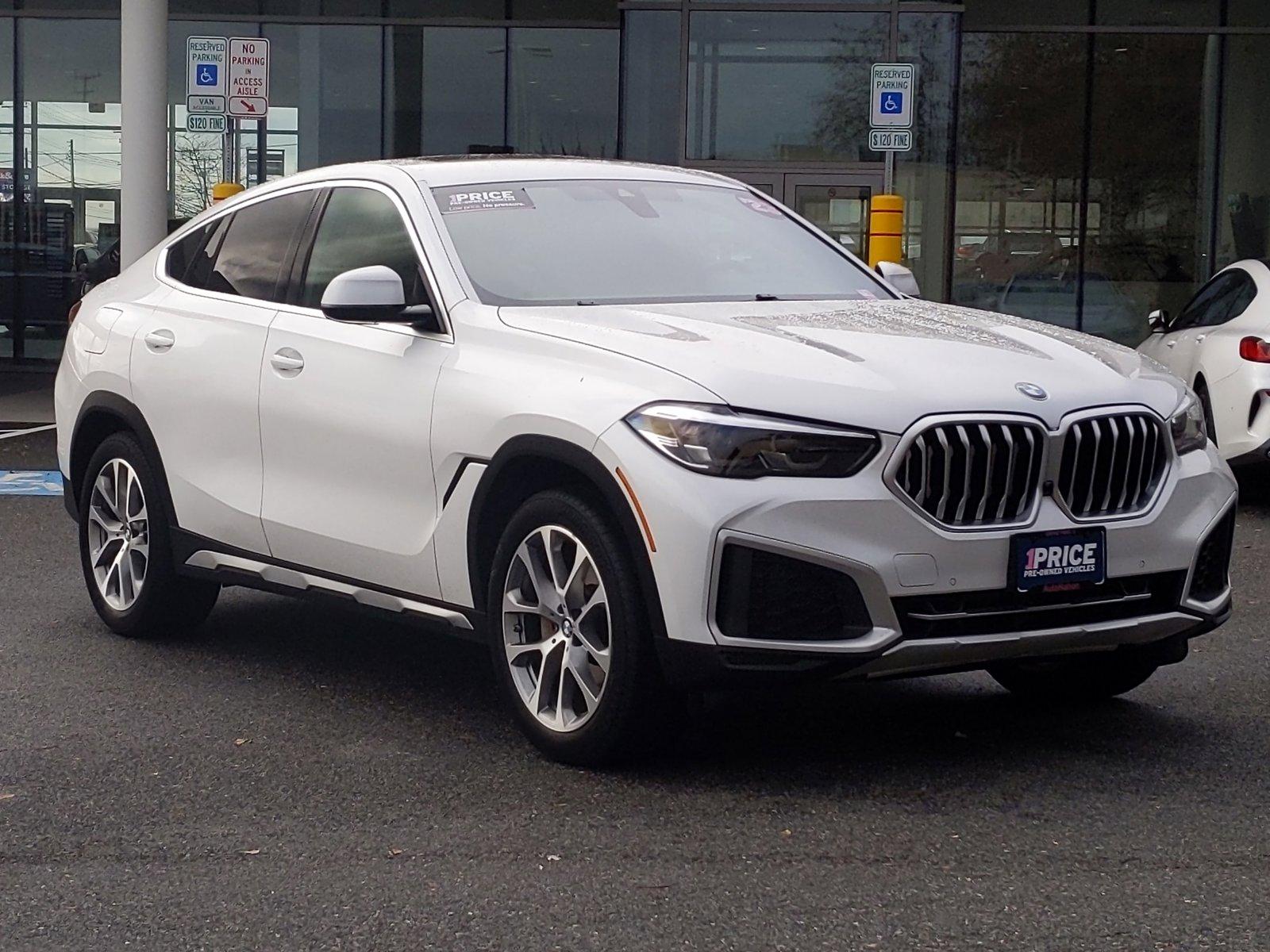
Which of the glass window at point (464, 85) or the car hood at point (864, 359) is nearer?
the car hood at point (864, 359)

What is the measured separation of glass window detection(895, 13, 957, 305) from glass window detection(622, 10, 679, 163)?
2691 mm

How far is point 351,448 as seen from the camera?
5949 mm

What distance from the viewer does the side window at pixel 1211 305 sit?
12.1 metres

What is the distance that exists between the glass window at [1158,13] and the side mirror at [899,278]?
17756 millimetres

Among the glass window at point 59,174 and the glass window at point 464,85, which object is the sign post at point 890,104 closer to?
the glass window at point 464,85

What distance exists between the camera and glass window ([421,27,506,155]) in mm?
24469

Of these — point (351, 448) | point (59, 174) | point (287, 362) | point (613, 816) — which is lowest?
point (613, 816)

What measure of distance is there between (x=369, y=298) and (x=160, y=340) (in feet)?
5.17

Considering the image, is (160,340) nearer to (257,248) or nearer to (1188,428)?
(257,248)

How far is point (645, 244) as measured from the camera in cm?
621

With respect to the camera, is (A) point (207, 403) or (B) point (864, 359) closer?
(B) point (864, 359)

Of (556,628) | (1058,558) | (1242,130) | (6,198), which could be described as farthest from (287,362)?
(6,198)

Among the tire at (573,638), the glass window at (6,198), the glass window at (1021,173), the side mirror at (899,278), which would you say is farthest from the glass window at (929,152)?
the tire at (573,638)

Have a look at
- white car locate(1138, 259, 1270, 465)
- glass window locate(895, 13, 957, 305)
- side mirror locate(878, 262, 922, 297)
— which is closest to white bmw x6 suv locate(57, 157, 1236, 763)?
side mirror locate(878, 262, 922, 297)
